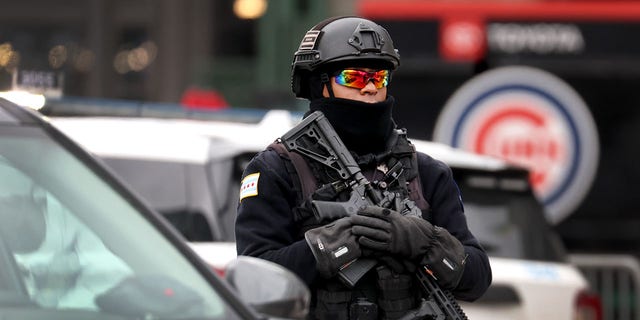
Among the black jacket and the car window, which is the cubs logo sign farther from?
the black jacket

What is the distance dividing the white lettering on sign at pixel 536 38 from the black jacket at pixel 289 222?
816 centimetres

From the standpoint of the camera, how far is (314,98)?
471cm

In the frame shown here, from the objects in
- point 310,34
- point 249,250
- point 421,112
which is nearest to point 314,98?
point 310,34

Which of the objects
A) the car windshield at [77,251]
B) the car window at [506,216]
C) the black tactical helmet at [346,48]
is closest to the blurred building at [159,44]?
the car window at [506,216]

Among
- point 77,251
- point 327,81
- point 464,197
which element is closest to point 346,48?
point 327,81

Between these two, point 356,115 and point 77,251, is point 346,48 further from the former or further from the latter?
point 77,251

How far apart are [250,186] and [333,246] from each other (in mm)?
311

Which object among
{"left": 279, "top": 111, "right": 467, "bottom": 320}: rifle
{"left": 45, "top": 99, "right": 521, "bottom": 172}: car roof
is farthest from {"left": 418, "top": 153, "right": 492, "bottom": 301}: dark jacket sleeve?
{"left": 45, "top": 99, "right": 521, "bottom": 172}: car roof

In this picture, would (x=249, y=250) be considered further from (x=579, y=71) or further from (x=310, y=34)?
(x=579, y=71)

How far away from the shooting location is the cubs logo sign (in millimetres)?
12250

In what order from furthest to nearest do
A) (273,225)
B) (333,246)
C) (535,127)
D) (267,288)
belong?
(535,127), (273,225), (333,246), (267,288)

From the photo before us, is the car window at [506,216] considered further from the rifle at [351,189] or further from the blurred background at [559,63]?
the blurred background at [559,63]

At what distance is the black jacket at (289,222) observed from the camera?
441 cm

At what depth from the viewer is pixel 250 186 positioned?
449 cm
